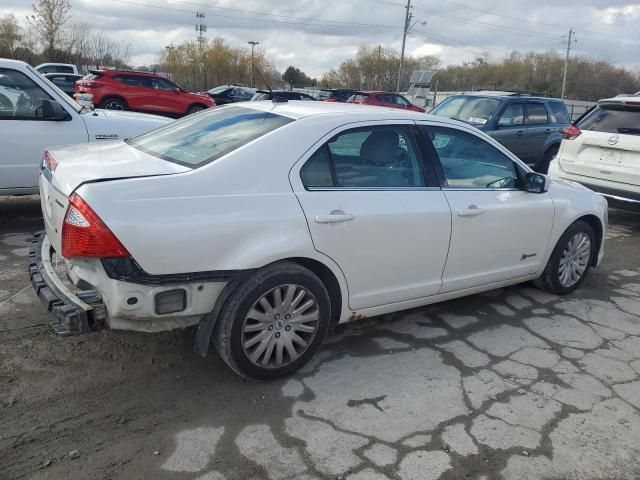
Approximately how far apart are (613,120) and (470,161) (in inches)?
163

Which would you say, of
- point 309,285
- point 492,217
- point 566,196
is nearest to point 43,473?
point 309,285

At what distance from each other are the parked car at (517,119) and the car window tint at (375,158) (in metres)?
6.67

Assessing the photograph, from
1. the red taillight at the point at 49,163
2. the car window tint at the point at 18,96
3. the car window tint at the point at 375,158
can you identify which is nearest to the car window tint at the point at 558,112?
the car window tint at the point at 375,158

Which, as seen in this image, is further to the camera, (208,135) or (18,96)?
(18,96)

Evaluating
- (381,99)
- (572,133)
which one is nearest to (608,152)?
(572,133)

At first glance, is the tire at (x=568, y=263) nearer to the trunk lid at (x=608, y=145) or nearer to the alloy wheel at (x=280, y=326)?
the trunk lid at (x=608, y=145)

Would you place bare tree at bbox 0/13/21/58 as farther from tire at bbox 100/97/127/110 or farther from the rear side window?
the rear side window

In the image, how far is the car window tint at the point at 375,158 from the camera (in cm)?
334

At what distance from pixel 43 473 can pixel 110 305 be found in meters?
0.78

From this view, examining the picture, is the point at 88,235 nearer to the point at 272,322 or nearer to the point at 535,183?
the point at 272,322

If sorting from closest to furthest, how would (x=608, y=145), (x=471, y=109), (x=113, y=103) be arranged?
(x=608, y=145) < (x=471, y=109) < (x=113, y=103)

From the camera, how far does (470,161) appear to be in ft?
13.2

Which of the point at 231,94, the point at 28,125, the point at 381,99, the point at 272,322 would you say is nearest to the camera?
the point at 272,322

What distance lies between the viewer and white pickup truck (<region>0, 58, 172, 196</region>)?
5.47 metres
